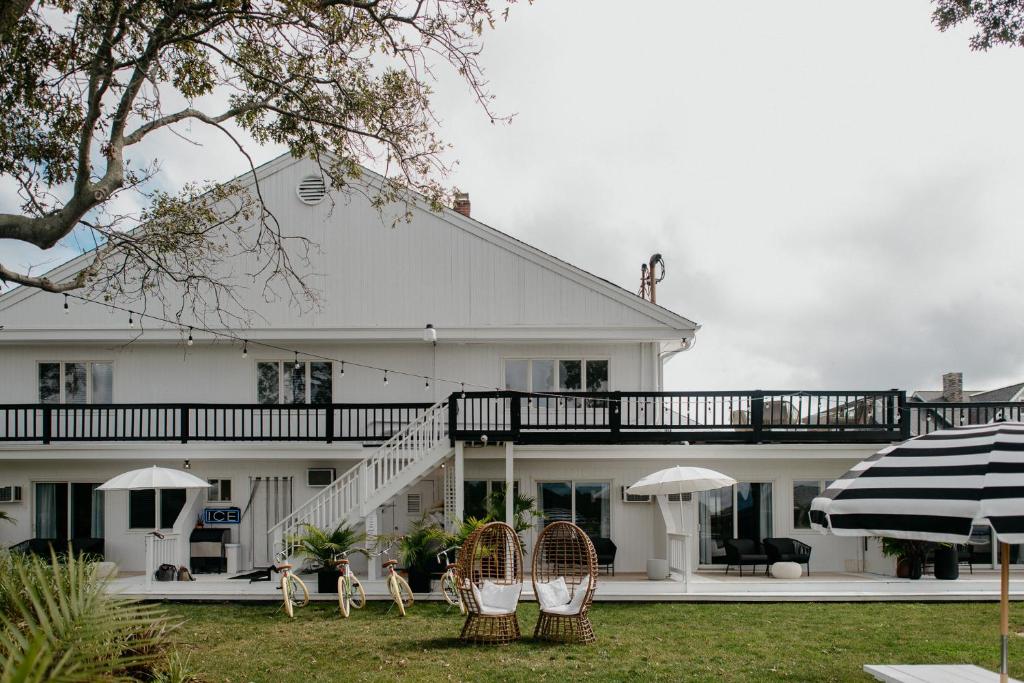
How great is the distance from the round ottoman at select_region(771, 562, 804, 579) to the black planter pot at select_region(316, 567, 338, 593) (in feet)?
27.7

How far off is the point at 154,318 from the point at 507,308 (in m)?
7.79

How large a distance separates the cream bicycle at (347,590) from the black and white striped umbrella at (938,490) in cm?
868

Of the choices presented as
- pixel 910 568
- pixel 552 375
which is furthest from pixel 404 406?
pixel 910 568

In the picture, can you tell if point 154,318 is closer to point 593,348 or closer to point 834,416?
point 593,348

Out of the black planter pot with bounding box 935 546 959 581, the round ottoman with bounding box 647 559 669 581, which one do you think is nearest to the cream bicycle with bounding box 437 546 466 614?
the round ottoman with bounding box 647 559 669 581

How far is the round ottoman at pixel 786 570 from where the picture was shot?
18203 millimetres

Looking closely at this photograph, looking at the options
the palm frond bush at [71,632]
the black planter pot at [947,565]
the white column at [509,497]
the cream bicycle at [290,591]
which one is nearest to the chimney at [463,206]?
the white column at [509,497]

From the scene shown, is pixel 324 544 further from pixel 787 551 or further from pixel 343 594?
pixel 787 551

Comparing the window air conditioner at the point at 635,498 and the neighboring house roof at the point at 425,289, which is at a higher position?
the neighboring house roof at the point at 425,289

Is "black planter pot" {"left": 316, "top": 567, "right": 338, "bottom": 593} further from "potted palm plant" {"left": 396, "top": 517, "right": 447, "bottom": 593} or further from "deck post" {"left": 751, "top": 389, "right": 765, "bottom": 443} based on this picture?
"deck post" {"left": 751, "top": 389, "right": 765, "bottom": 443}

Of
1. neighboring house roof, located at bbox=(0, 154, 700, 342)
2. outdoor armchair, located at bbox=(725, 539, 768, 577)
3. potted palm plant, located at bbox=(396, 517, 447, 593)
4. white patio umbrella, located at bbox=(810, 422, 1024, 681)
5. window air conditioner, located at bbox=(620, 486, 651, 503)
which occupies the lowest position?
outdoor armchair, located at bbox=(725, 539, 768, 577)

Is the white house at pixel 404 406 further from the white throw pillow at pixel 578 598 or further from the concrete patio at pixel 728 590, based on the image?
the white throw pillow at pixel 578 598

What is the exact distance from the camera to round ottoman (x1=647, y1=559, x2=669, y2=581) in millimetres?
18203

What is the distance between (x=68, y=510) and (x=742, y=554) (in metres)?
14.6
